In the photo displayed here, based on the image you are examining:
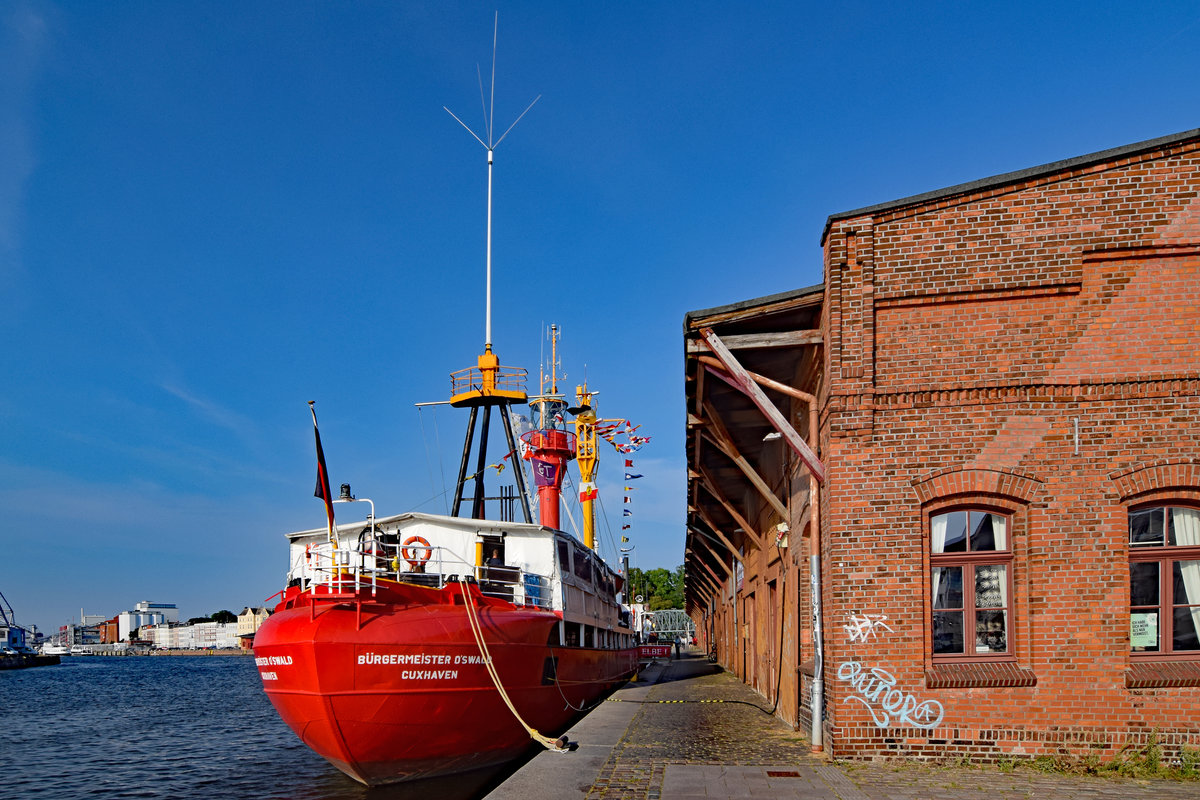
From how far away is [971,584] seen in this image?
10.3m

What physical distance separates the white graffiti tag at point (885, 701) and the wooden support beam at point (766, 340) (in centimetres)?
402

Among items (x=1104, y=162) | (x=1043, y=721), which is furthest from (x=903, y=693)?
(x=1104, y=162)

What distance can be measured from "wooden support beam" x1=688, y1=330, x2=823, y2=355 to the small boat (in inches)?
198

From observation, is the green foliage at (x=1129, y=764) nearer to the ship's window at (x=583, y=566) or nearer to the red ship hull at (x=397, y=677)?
the red ship hull at (x=397, y=677)

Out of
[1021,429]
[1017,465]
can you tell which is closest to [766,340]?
[1021,429]

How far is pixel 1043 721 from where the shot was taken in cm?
991

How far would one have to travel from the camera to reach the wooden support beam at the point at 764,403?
36.4 feet

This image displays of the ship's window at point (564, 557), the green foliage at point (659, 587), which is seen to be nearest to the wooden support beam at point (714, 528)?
the ship's window at point (564, 557)

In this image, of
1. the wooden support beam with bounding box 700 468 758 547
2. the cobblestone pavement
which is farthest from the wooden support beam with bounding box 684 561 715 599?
the cobblestone pavement

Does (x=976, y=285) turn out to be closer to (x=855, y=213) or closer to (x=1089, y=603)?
(x=855, y=213)

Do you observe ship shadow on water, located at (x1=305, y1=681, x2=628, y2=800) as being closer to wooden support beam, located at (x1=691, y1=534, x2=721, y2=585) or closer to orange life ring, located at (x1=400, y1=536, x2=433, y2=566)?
orange life ring, located at (x1=400, y1=536, x2=433, y2=566)

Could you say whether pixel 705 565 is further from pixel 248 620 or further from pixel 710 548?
pixel 248 620

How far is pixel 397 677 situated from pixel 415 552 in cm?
273

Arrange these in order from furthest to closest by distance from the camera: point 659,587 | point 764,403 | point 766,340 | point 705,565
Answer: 1. point 659,587
2. point 705,565
3. point 766,340
4. point 764,403
